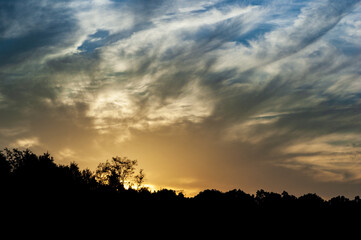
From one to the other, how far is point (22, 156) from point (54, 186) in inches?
938

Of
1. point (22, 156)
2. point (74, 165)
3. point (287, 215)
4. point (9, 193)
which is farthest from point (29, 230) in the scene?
point (287, 215)

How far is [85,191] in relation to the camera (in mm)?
80812

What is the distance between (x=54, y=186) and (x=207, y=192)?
44612 millimetres

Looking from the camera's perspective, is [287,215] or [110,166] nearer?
[287,215]

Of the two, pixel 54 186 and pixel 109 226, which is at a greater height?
pixel 54 186

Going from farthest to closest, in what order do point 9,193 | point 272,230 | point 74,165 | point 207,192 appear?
point 74,165
point 207,192
point 272,230
point 9,193

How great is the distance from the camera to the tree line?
73.6 m

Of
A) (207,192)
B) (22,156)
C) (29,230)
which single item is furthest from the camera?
(207,192)

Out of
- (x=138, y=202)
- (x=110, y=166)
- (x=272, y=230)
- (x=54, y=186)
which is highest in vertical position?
(x=110, y=166)

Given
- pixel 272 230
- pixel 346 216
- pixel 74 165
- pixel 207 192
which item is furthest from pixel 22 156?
pixel 346 216

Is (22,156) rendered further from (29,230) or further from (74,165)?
(29,230)

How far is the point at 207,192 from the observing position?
101 metres

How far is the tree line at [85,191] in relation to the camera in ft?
241

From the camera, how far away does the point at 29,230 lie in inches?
2367
